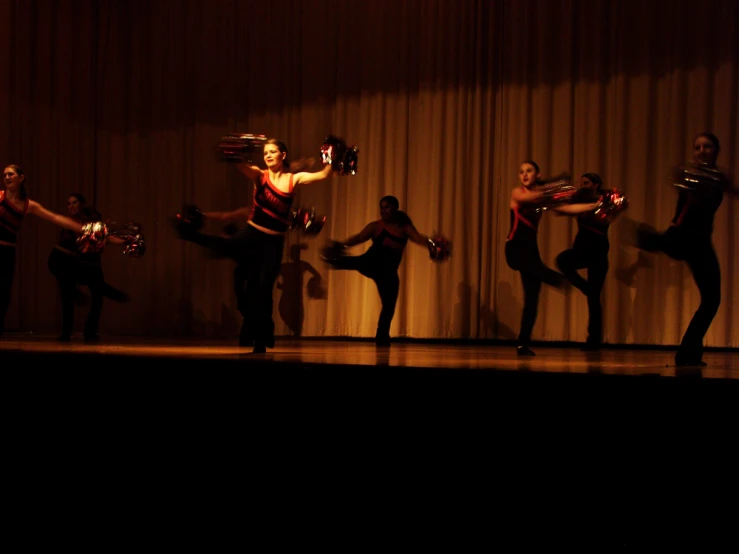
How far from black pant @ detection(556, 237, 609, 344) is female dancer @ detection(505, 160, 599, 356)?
2.86 ft

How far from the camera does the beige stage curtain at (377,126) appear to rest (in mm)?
9461

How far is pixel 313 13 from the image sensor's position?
1125cm

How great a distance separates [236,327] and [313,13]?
424 cm

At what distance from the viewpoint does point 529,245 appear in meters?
7.78

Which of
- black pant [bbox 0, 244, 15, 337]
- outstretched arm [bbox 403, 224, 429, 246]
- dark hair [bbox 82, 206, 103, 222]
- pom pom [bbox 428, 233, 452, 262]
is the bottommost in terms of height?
black pant [bbox 0, 244, 15, 337]

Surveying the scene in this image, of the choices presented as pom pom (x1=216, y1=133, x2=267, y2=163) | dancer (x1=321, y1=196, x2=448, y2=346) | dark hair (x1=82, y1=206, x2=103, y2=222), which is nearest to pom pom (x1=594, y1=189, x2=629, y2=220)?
dancer (x1=321, y1=196, x2=448, y2=346)

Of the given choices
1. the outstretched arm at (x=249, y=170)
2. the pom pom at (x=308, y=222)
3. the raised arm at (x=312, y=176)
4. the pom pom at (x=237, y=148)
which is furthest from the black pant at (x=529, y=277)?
the pom pom at (x=237, y=148)

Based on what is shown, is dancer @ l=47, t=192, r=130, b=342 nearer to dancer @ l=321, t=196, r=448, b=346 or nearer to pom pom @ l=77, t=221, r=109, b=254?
pom pom @ l=77, t=221, r=109, b=254

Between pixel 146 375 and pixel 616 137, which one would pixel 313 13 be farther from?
pixel 146 375

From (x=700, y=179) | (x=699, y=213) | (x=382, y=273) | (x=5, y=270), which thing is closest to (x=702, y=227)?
(x=699, y=213)

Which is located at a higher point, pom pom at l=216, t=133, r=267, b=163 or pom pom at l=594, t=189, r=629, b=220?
pom pom at l=216, t=133, r=267, b=163

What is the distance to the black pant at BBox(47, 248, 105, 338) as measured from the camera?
9.39 m

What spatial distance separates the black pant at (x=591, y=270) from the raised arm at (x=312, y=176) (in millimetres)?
3138

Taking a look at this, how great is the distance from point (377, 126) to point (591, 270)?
3.56 m
